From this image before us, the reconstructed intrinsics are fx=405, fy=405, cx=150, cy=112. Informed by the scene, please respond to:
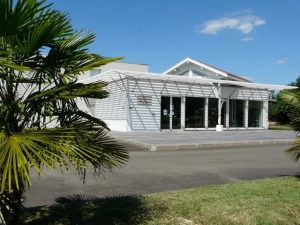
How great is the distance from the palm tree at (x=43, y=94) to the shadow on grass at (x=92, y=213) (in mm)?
1030

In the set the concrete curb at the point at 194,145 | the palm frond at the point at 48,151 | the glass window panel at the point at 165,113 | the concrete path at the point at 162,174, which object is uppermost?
the glass window panel at the point at 165,113

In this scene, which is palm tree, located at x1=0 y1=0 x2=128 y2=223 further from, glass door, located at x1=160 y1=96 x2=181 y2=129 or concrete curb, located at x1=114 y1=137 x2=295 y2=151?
glass door, located at x1=160 y1=96 x2=181 y2=129

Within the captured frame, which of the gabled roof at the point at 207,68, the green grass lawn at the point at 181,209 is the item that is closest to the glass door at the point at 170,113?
the gabled roof at the point at 207,68

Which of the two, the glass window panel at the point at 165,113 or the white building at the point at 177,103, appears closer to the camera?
the white building at the point at 177,103

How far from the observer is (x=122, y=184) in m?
8.31

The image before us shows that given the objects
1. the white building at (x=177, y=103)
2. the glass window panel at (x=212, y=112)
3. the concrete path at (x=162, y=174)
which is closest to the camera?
the concrete path at (x=162, y=174)

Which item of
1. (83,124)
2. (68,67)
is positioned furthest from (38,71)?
(83,124)

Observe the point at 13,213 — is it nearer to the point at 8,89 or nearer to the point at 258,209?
the point at 8,89

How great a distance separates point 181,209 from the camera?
5.78 m

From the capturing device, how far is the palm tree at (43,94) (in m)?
3.65

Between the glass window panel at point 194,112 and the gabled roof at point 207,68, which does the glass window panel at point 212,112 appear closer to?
the glass window panel at point 194,112

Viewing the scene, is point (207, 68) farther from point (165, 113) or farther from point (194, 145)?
point (194, 145)

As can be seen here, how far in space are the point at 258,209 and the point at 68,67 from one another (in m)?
3.52

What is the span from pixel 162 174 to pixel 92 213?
4.34 meters
